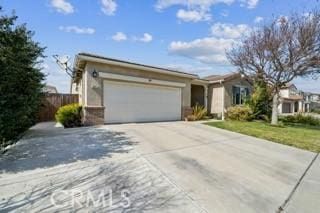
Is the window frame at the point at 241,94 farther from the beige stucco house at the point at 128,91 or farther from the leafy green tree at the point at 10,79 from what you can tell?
the leafy green tree at the point at 10,79

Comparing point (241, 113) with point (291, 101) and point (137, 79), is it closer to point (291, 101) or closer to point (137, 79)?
point (137, 79)

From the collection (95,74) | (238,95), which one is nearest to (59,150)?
(95,74)

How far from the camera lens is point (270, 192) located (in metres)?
4.64

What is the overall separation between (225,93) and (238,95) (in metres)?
2.26

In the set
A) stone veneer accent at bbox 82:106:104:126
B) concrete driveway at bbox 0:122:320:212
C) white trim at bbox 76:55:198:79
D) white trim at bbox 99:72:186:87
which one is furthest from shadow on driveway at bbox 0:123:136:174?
white trim at bbox 76:55:198:79

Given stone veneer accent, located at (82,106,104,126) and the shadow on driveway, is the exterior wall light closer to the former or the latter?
stone veneer accent, located at (82,106,104,126)

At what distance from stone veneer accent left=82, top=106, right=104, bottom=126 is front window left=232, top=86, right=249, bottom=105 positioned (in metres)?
12.9

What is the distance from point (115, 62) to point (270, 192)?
10.4 metres

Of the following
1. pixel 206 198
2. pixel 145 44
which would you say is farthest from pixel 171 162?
pixel 145 44

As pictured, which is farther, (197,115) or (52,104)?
(52,104)

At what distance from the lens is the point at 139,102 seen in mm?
14492

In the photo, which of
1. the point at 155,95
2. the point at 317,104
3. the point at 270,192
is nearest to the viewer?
the point at 270,192

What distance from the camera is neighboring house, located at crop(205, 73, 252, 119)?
2016 cm

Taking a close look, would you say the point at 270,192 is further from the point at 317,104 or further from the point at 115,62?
the point at 317,104
